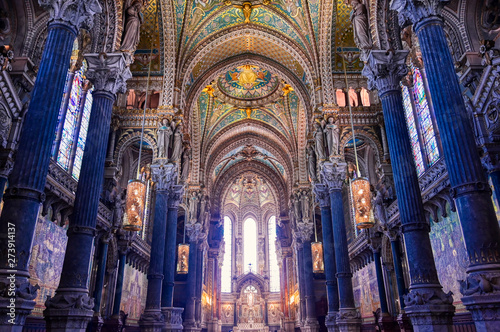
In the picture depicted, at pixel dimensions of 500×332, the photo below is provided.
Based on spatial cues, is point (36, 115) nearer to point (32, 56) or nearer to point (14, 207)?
point (14, 207)

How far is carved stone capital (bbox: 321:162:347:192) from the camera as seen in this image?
577 inches

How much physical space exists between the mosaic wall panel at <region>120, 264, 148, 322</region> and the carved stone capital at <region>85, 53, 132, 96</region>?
12.0 meters

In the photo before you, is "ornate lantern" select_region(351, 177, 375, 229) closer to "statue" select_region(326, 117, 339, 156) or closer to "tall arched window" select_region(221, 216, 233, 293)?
"statue" select_region(326, 117, 339, 156)

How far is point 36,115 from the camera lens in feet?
21.6

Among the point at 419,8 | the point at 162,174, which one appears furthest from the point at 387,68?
the point at 162,174

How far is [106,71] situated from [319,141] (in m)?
8.81

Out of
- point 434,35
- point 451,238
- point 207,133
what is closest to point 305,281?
point 207,133

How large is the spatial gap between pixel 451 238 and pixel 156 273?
10.0 meters

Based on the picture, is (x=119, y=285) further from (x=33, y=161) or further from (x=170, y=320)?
(x=33, y=161)

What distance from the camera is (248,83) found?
24.2m

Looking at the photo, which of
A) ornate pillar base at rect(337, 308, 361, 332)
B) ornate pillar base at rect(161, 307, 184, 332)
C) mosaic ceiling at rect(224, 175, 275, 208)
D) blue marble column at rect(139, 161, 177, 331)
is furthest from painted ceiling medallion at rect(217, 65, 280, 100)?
mosaic ceiling at rect(224, 175, 275, 208)

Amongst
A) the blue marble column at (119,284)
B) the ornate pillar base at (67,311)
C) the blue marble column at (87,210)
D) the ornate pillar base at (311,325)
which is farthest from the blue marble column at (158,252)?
the ornate pillar base at (311,325)

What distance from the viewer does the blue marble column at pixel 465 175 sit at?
17.9 feet

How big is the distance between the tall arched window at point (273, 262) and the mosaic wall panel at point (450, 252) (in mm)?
27995
